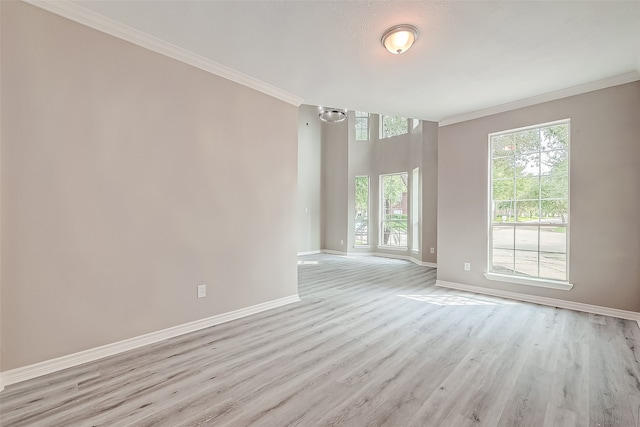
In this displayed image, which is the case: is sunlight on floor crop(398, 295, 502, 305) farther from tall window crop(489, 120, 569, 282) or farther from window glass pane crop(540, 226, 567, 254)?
window glass pane crop(540, 226, 567, 254)

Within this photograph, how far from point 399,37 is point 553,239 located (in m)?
3.33

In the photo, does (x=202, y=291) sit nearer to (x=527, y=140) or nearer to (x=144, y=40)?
(x=144, y=40)

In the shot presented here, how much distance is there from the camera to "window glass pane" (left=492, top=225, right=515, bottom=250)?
412 centimetres

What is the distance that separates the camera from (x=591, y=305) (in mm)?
3424

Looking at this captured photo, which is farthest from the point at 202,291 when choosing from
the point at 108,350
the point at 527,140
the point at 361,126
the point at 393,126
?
the point at 361,126

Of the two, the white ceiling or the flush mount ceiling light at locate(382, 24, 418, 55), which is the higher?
the white ceiling

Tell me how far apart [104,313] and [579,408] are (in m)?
3.41

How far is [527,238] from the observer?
13.0ft

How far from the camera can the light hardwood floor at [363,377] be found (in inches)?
64.9

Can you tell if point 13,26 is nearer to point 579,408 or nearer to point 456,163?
point 579,408

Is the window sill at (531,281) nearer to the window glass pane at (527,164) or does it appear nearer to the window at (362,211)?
the window glass pane at (527,164)

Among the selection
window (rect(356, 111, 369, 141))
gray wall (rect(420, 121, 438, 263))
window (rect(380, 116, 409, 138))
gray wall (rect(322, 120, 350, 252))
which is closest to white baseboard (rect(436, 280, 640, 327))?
gray wall (rect(420, 121, 438, 263))

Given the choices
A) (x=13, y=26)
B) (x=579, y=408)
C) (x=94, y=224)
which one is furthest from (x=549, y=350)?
(x=13, y=26)

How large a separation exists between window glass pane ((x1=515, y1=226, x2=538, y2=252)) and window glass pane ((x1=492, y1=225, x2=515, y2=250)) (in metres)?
0.07
